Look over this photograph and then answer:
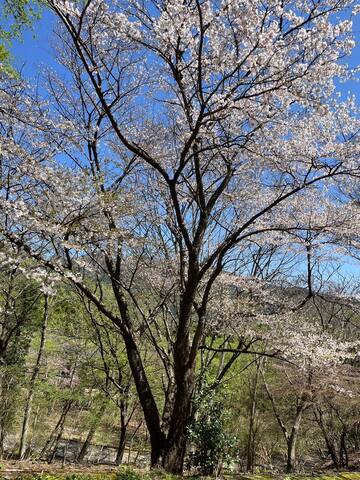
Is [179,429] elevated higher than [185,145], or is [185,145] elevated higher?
[185,145]

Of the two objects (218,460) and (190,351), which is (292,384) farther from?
(190,351)

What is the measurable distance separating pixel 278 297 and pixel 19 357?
1094 cm

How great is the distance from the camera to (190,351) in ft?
21.4

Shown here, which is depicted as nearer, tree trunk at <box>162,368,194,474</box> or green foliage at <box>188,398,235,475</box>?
tree trunk at <box>162,368,194,474</box>

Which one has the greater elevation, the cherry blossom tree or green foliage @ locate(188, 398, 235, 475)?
the cherry blossom tree

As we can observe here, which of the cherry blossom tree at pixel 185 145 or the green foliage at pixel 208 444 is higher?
the cherry blossom tree at pixel 185 145

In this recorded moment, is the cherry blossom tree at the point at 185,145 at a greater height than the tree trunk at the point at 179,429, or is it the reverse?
the cherry blossom tree at the point at 185,145

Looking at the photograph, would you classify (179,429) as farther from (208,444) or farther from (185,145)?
(185,145)

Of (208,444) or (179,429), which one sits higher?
(179,429)

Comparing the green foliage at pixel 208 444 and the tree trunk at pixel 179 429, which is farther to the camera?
the green foliage at pixel 208 444

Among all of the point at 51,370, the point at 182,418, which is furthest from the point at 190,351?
the point at 51,370

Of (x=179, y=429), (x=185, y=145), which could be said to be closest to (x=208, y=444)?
(x=179, y=429)

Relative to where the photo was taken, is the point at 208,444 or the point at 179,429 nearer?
the point at 179,429

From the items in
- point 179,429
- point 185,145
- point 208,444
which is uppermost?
point 185,145
